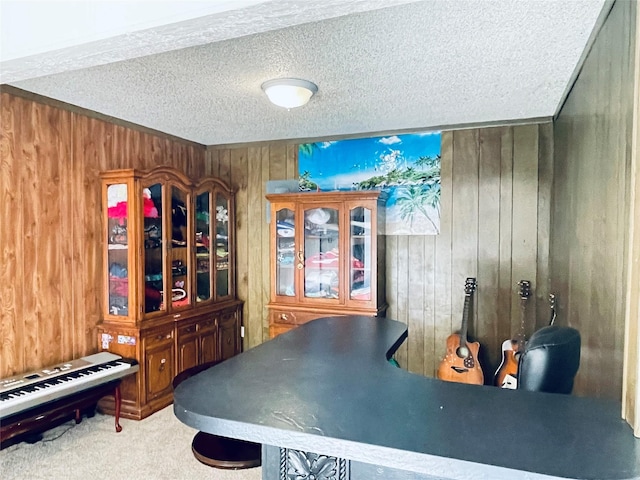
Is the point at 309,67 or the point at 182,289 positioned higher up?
the point at 309,67

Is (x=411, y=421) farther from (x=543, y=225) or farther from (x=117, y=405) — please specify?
(x=543, y=225)

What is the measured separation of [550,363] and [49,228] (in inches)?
120

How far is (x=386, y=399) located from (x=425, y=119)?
107 inches

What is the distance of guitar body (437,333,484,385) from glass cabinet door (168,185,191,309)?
222 centimetres

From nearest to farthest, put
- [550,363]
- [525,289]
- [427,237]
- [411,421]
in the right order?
[411,421] → [550,363] → [525,289] → [427,237]

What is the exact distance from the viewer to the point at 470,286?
3.55 metres

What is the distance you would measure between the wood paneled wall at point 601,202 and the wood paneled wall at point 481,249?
3.41 feet

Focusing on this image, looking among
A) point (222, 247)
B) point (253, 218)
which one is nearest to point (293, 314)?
point (222, 247)

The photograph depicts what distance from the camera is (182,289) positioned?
12.1 feet

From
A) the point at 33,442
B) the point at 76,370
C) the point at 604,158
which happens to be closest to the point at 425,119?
the point at 604,158

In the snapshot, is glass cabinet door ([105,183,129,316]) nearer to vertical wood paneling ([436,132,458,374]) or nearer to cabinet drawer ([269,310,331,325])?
cabinet drawer ([269,310,331,325])

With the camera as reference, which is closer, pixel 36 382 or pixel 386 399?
pixel 386 399

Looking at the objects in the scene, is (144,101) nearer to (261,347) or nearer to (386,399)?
(261,347)

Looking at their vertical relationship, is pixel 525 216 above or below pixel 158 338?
above
